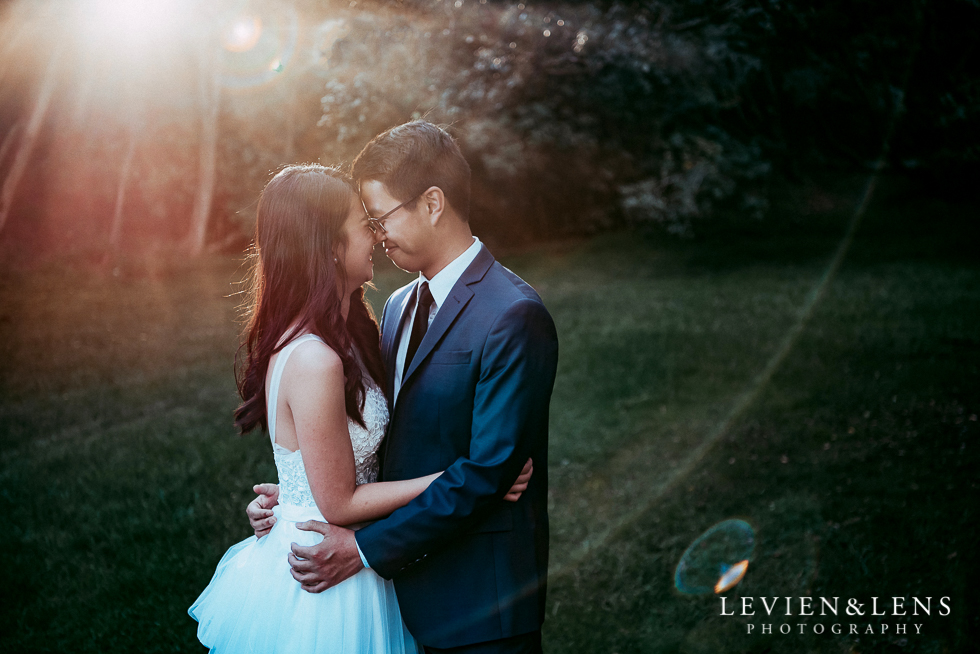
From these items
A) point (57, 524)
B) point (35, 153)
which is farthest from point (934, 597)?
point (35, 153)

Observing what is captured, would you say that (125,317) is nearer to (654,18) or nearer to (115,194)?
(115,194)

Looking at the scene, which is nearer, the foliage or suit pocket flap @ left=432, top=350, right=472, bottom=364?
suit pocket flap @ left=432, top=350, right=472, bottom=364

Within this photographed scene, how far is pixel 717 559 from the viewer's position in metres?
4.92

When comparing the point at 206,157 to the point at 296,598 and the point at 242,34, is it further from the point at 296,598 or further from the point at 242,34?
the point at 296,598

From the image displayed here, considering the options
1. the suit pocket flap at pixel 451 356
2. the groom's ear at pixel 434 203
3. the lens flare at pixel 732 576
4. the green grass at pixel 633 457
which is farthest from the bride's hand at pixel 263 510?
the lens flare at pixel 732 576

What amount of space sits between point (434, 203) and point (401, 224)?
0.14 m

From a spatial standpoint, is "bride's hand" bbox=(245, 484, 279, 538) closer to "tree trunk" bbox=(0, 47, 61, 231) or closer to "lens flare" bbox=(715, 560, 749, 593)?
"lens flare" bbox=(715, 560, 749, 593)

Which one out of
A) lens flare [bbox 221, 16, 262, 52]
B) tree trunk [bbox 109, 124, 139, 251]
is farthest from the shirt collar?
tree trunk [bbox 109, 124, 139, 251]

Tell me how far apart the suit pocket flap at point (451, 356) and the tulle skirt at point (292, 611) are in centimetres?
72

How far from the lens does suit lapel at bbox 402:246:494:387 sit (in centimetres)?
237

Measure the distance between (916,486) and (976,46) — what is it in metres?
3.43

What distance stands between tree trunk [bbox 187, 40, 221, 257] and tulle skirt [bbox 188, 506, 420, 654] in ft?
46.8

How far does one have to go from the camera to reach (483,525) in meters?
2.38

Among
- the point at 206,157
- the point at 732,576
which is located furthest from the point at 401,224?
the point at 206,157
